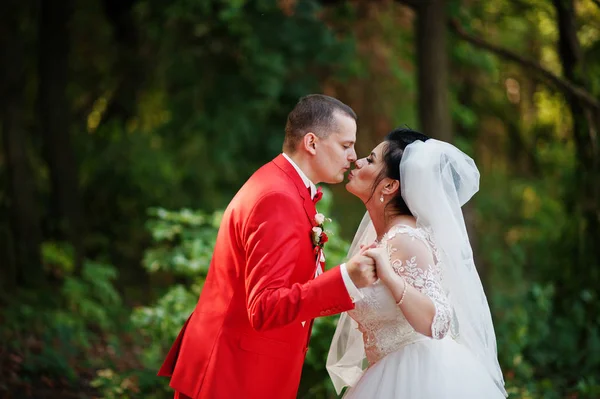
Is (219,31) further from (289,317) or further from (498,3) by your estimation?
(289,317)

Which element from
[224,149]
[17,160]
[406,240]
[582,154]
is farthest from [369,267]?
[17,160]

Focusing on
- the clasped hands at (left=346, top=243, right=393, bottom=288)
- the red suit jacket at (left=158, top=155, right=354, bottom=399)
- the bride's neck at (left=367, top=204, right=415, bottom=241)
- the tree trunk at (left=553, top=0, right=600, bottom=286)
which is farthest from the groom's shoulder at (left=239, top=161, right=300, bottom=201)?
the tree trunk at (left=553, top=0, right=600, bottom=286)

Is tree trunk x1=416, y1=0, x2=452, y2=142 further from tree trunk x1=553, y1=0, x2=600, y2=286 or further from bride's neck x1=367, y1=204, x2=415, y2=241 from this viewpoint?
bride's neck x1=367, y1=204, x2=415, y2=241

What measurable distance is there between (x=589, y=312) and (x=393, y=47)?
540cm

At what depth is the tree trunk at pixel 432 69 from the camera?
6832 millimetres

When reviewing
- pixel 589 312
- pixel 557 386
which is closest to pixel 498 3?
pixel 589 312

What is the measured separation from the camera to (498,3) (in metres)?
10.1

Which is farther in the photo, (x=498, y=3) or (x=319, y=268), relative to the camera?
(x=498, y=3)

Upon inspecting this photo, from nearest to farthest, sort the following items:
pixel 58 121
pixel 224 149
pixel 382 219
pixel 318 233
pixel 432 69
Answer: pixel 318 233 < pixel 382 219 < pixel 432 69 < pixel 224 149 < pixel 58 121

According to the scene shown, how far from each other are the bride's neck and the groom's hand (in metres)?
0.54

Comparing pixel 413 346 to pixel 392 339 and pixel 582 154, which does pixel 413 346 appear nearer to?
pixel 392 339

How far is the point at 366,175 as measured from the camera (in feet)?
11.8

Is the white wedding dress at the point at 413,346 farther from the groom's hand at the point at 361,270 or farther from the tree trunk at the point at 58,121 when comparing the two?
the tree trunk at the point at 58,121

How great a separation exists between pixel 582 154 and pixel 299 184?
5044 millimetres
